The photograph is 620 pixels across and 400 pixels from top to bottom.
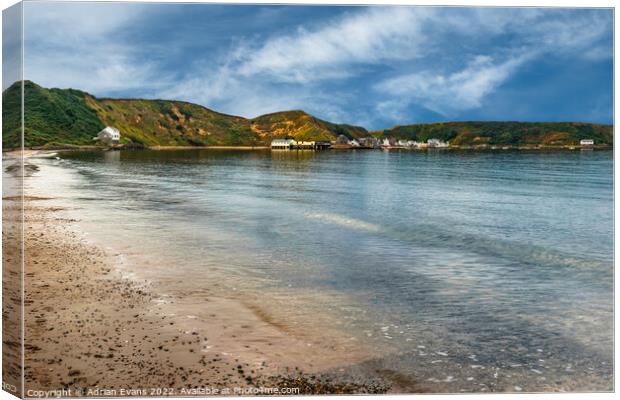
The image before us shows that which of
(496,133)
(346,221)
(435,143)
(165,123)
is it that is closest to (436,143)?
(435,143)

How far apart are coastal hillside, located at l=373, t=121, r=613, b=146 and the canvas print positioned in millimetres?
52

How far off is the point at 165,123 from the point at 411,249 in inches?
201

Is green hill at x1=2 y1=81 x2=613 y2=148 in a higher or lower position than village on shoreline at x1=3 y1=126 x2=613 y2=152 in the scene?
higher

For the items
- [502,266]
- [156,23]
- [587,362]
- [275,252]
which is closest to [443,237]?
[502,266]

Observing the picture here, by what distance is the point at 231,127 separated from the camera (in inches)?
428

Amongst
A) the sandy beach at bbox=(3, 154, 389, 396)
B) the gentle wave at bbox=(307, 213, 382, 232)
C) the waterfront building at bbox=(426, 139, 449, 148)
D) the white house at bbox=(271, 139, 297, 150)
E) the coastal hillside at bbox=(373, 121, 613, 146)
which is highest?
the coastal hillside at bbox=(373, 121, 613, 146)

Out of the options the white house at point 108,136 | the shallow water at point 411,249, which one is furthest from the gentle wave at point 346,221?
the white house at point 108,136

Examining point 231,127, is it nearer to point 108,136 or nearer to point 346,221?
point 108,136

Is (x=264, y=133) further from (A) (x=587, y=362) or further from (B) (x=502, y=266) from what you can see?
(A) (x=587, y=362)

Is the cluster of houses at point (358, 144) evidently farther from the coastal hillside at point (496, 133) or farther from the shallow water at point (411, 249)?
the shallow water at point (411, 249)

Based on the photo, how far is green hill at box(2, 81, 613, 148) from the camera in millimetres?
9695

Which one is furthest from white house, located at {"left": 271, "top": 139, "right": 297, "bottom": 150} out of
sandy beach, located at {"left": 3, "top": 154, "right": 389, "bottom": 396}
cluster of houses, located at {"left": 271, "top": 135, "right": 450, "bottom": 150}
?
sandy beach, located at {"left": 3, "top": 154, "right": 389, "bottom": 396}

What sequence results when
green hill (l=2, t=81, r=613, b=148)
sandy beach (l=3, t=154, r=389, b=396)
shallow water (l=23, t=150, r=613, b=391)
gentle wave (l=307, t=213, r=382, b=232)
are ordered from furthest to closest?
gentle wave (l=307, t=213, r=382, b=232) < green hill (l=2, t=81, r=613, b=148) < shallow water (l=23, t=150, r=613, b=391) < sandy beach (l=3, t=154, r=389, b=396)

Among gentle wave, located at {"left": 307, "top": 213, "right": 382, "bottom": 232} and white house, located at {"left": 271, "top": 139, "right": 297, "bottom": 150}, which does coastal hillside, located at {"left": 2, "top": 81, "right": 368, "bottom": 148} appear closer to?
white house, located at {"left": 271, "top": 139, "right": 297, "bottom": 150}
